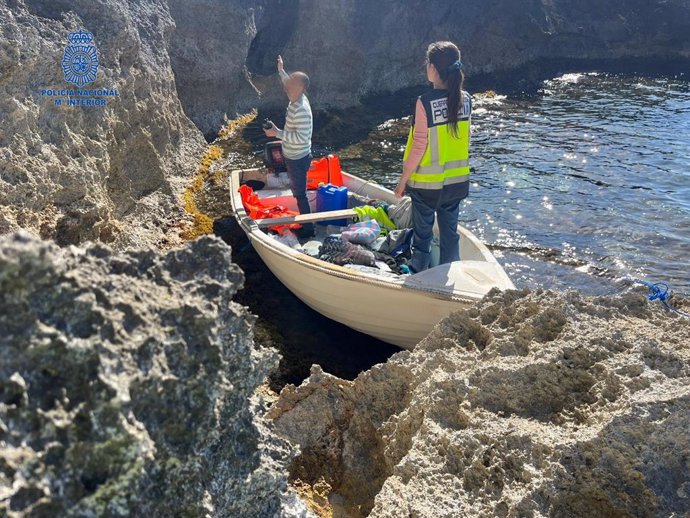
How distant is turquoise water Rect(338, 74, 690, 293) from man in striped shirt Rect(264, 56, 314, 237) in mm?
3118

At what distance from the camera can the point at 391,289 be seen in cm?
614

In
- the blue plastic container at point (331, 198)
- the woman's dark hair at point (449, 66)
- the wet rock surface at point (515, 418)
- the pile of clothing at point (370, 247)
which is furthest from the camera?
the blue plastic container at point (331, 198)

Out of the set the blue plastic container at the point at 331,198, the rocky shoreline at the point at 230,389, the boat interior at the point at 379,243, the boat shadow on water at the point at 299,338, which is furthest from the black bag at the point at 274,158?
the boat shadow on water at the point at 299,338

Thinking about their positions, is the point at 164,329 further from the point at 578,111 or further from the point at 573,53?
the point at 573,53

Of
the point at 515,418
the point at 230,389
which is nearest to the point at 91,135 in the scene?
the point at 230,389

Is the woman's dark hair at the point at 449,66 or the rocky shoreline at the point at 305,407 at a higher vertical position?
the woman's dark hair at the point at 449,66

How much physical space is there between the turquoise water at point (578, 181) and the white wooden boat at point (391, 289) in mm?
2141

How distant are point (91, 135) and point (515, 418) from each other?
6970 mm

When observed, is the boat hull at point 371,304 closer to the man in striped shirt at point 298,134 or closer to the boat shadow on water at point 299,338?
the boat shadow on water at point 299,338

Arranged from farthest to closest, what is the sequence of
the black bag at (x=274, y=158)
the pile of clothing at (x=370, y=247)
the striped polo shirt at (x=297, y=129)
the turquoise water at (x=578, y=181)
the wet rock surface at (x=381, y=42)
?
the wet rock surface at (x=381, y=42), the black bag at (x=274, y=158), the turquoise water at (x=578, y=181), the striped polo shirt at (x=297, y=129), the pile of clothing at (x=370, y=247)

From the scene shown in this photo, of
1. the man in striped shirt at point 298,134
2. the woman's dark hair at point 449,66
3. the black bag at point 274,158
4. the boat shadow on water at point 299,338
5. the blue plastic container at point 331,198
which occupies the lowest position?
the boat shadow on water at point 299,338

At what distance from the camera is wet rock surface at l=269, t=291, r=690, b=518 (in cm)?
295

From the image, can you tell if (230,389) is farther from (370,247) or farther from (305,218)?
(305,218)

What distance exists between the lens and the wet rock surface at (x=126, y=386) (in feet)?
5.88
